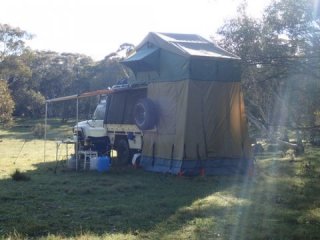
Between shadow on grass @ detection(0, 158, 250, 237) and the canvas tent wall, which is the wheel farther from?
shadow on grass @ detection(0, 158, 250, 237)

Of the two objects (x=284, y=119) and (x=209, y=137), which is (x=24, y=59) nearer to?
(x=284, y=119)

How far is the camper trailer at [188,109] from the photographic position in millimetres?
12234

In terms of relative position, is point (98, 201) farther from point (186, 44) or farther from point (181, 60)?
point (186, 44)

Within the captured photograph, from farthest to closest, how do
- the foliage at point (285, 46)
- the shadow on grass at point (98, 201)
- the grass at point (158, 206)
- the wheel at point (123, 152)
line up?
the wheel at point (123, 152)
the foliage at point (285, 46)
the shadow on grass at point (98, 201)
the grass at point (158, 206)

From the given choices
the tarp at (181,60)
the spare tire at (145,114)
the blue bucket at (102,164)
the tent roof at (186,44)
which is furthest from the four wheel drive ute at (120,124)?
the tent roof at (186,44)

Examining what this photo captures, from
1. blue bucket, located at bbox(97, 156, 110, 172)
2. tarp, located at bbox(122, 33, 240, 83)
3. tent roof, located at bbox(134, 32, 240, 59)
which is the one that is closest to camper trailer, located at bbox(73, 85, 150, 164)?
tarp, located at bbox(122, 33, 240, 83)

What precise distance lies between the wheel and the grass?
1.88 m

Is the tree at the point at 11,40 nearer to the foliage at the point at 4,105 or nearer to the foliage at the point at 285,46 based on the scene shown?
the foliage at the point at 4,105

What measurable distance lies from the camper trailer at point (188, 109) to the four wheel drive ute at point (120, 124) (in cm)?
5

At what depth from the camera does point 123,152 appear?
15000 millimetres

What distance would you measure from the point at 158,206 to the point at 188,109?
449 cm

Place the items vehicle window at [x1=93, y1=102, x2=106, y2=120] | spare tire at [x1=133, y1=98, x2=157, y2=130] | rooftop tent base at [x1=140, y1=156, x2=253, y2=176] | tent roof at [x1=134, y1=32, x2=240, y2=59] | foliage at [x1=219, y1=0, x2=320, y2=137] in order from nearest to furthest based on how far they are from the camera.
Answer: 1. foliage at [x1=219, y1=0, x2=320, y2=137]
2. rooftop tent base at [x1=140, y1=156, x2=253, y2=176]
3. tent roof at [x1=134, y1=32, x2=240, y2=59]
4. spare tire at [x1=133, y1=98, x2=157, y2=130]
5. vehicle window at [x1=93, y1=102, x2=106, y2=120]

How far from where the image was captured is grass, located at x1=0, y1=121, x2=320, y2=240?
252 inches

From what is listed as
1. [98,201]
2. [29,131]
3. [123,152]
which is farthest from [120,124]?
[29,131]
